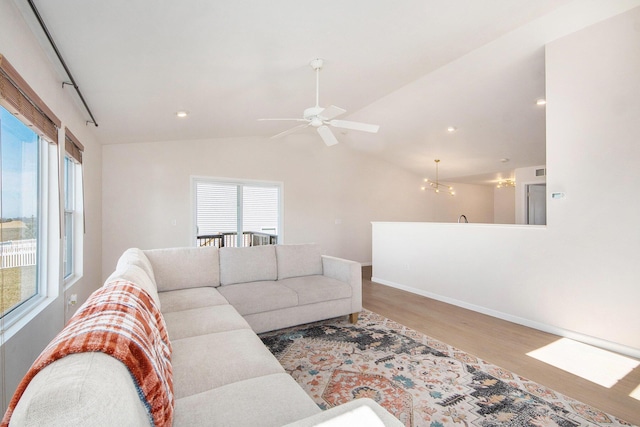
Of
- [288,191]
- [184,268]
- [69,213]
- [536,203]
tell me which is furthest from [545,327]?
[69,213]

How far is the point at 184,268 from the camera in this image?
3127 millimetres

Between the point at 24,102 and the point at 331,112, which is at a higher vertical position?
the point at 331,112

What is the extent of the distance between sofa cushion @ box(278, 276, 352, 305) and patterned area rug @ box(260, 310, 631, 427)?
36 cm

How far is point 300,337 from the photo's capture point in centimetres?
302

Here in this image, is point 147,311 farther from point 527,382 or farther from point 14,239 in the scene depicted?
point 527,382

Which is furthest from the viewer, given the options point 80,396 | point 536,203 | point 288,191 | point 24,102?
point 536,203

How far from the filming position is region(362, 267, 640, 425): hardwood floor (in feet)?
6.73

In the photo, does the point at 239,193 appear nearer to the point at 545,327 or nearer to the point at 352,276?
the point at 352,276

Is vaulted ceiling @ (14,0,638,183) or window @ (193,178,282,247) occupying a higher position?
vaulted ceiling @ (14,0,638,183)

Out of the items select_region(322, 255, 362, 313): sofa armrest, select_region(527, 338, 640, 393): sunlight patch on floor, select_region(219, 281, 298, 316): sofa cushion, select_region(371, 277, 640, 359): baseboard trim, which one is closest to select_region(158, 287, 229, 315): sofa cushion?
select_region(219, 281, 298, 316): sofa cushion

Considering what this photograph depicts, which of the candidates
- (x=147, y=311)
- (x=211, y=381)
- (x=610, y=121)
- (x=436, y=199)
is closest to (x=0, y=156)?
(x=147, y=311)

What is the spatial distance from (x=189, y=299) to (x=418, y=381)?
1.97 metres

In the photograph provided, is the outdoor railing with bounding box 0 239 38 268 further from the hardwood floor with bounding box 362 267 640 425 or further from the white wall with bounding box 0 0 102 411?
the hardwood floor with bounding box 362 267 640 425

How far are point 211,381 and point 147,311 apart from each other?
1.41ft
